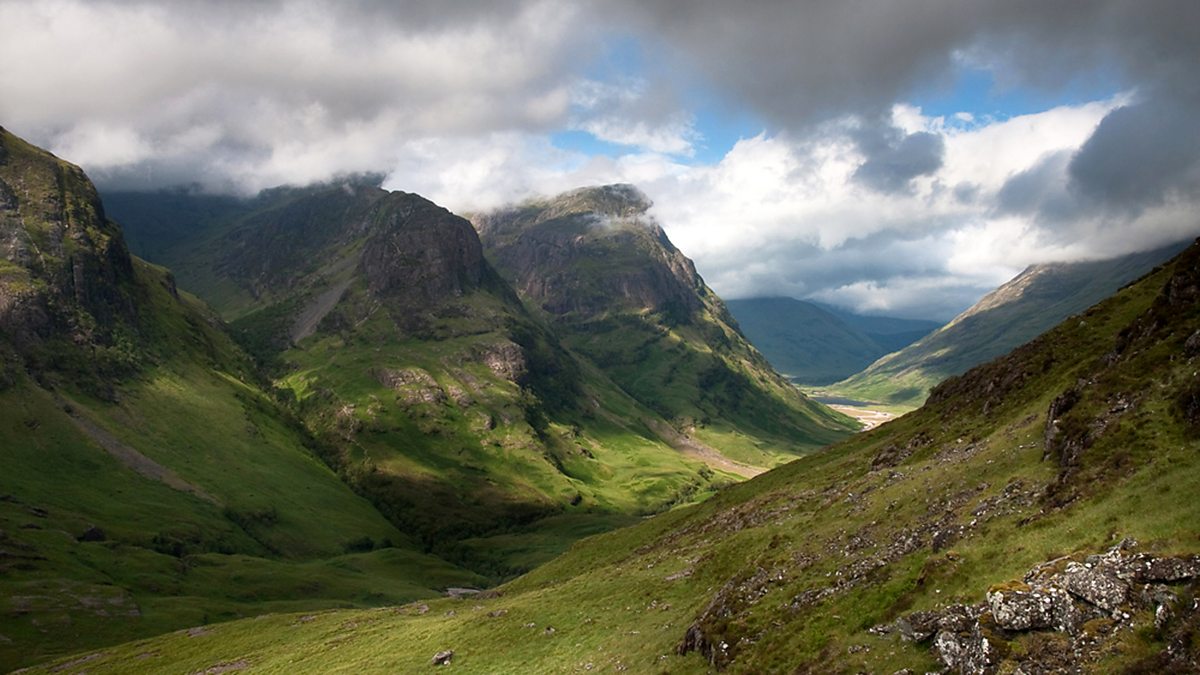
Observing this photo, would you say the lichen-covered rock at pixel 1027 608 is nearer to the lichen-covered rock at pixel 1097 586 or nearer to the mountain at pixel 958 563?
the mountain at pixel 958 563

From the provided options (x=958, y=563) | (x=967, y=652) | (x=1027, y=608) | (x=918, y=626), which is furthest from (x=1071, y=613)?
(x=958, y=563)

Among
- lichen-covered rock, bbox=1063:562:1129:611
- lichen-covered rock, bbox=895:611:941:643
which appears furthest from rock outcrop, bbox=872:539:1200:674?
lichen-covered rock, bbox=895:611:941:643

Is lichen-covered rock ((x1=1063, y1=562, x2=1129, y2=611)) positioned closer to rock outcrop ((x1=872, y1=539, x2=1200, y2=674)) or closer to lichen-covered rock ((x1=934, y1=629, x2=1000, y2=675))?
rock outcrop ((x1=872, y1=539, x2=1200, y2=674))

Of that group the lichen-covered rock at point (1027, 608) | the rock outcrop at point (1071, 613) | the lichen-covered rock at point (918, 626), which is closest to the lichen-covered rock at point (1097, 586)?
the rock outcrop at point (1071, 613)

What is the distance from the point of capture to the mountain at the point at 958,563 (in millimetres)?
27484

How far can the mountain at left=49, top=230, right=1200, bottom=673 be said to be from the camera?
2748cm

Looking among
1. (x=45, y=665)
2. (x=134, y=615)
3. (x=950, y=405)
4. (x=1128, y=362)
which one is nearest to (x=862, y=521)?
(x=1128, y=362)

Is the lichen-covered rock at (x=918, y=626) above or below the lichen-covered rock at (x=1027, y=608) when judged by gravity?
below

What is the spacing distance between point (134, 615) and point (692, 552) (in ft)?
546

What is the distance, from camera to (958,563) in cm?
3547

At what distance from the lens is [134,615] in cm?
17638

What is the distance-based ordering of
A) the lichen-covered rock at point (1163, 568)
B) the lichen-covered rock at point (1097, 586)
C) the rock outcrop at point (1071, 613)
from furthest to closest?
the lichen-covered rock at point (1097, 586), the lichen-covered rock at point (1163, 568), the rock outcrop at point (1071, 613)

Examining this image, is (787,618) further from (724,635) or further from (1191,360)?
(1191,360)

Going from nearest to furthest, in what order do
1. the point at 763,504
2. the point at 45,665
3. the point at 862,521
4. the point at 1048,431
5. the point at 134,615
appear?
the point at 1048,431 → the point at 862,521 → the point at 763,504 → the point at 45,665 → the point at 134,615
